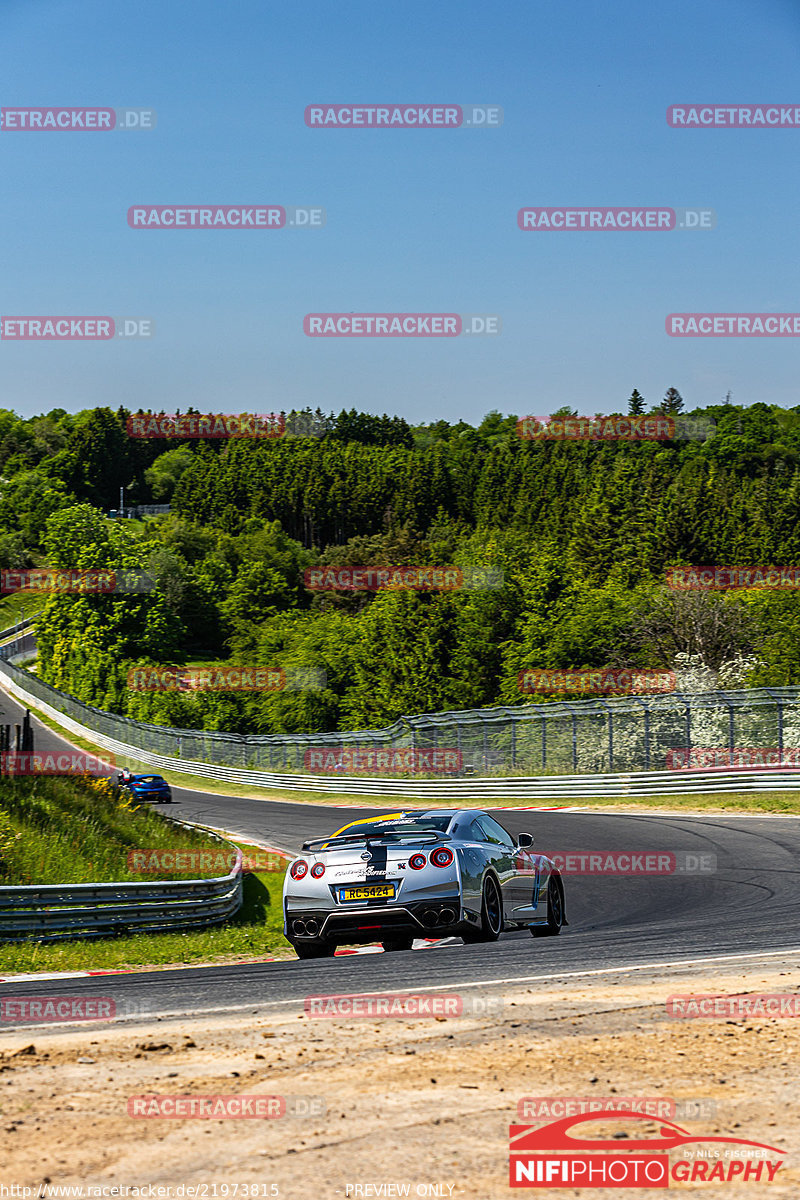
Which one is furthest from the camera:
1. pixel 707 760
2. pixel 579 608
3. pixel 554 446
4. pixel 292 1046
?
pixel 554 446

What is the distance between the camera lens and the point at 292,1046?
631cm

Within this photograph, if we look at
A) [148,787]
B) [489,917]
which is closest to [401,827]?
[489,917]

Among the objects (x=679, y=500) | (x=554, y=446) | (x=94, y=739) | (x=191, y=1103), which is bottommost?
(x=94, y=739)

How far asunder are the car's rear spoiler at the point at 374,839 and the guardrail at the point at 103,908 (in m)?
3.99

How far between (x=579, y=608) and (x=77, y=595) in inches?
1878

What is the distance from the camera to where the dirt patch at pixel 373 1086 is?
443cm

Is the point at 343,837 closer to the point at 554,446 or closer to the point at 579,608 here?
the point at 579,608

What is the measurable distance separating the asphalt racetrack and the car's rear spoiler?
38.0 inches

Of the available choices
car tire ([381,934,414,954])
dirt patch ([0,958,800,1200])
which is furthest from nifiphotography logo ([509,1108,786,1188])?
car tire ([381,934,414,954])

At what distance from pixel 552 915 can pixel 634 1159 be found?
7.63 m

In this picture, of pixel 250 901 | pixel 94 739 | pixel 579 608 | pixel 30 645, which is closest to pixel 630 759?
pixel 250 901

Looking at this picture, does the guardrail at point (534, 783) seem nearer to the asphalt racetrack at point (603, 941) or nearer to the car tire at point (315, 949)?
the asphalt racetrack at point (603, 941)

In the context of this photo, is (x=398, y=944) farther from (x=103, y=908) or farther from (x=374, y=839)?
(x=103, y=908)

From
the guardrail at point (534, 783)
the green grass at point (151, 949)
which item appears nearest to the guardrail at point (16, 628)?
the guardrail at point (534, 783)
